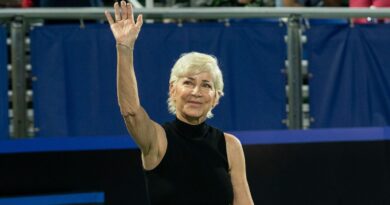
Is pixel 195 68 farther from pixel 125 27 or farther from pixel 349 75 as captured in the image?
pixel 349 75

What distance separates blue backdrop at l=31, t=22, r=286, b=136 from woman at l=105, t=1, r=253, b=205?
7.02ft

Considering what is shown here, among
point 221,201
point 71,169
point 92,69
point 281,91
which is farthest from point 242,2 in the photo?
point 221,201

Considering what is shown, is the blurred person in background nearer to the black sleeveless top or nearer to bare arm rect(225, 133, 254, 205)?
bare arm rect(225, 133, 254, 205)

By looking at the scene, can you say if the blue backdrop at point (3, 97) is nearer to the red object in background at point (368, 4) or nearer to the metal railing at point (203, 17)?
the metal railing at point (203, 17)

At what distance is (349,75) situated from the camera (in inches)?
233

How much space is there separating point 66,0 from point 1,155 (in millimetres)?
1341

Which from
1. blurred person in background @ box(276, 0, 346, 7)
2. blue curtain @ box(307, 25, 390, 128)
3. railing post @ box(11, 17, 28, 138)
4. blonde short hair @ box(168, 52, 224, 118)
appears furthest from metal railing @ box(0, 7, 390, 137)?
blonde short hair @ box(168, 52, 224, 118)

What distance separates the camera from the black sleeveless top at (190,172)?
10.6 ft

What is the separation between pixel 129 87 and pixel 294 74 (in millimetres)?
2726

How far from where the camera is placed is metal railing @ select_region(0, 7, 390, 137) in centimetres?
541

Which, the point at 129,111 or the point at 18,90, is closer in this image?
the point at 129,111

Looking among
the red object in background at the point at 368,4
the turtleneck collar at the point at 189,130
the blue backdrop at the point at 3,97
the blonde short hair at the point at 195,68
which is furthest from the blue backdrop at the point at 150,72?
the turtleneck collar at the point at 189,130

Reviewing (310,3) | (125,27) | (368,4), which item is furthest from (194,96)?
(310,3)

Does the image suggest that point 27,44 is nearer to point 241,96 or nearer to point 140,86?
point 140,86
